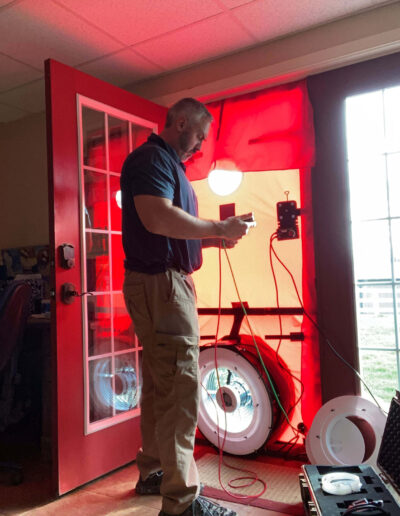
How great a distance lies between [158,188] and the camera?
178 cm

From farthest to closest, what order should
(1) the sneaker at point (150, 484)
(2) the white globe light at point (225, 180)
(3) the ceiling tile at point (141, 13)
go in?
(2) the white globe light at point (225, 180)
(3) the ceiling tile at point (141, 13)
(1) the sneaker at point (150, 484)

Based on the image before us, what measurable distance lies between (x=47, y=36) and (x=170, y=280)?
64.0 inches

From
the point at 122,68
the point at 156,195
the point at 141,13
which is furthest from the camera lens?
the point at 122,68

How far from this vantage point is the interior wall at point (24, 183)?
3633 mm

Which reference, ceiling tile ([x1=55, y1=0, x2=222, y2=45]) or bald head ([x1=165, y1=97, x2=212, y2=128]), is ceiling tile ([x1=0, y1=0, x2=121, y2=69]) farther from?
bald head ([x1=165, y1=97, x2=212, y2=128])

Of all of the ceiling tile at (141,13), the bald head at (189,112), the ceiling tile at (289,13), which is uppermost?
the ceiling tile at (141,13)

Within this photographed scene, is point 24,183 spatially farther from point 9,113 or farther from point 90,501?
point 90,501

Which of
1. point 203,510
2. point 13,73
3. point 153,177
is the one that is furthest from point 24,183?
point 203,510

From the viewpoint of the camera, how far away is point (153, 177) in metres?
1.79

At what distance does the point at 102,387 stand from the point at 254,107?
1773mm

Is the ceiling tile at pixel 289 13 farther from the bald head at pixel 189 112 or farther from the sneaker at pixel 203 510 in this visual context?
the sneaker at pixel 203 510

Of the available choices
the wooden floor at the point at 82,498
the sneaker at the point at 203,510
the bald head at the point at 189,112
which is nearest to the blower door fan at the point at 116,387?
the wooden floor at the point at 82,498

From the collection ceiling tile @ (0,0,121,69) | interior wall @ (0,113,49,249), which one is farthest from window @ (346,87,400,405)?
interior wall @ (0,113,49,249)

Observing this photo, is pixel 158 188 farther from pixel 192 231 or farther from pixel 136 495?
pixel 136 495
